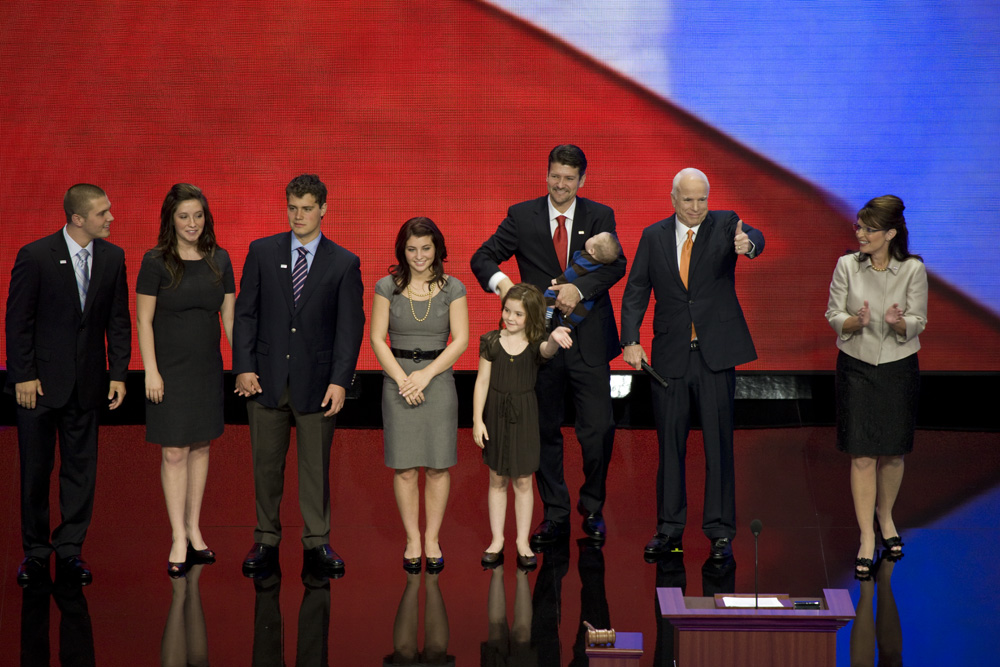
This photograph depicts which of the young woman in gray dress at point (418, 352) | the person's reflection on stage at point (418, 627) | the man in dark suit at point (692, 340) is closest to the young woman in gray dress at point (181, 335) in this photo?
the young woman in gray dress at point (418, 352)

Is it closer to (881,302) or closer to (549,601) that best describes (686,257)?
(881,302)

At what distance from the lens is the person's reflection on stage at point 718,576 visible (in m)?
4.53

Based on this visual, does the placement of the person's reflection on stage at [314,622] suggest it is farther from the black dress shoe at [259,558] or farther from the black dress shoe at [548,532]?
the black dress shoe at [548,532]

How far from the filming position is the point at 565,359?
5027 mm

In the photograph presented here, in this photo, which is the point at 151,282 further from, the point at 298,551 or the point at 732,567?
the point at 732,567

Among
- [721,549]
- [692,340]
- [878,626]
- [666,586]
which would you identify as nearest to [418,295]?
[692,340]

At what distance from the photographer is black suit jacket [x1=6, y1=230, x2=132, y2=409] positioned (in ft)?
15.0

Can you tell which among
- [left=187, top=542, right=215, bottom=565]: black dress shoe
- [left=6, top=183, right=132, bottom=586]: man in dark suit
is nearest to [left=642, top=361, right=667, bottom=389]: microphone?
[left=187, top=542, right=215, bottom=565]: black dress shoe

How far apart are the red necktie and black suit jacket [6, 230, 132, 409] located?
1913mm

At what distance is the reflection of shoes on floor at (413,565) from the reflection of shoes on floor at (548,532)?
54 centimetres

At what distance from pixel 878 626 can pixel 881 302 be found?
53.6 inches

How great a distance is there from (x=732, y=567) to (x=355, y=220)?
3.47 metres

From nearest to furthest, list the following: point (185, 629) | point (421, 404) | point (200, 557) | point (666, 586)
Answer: point (185, 629) < point (666, 586) < point (421, 404) < point (200, 557)

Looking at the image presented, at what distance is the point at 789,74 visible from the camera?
6.84 metres
